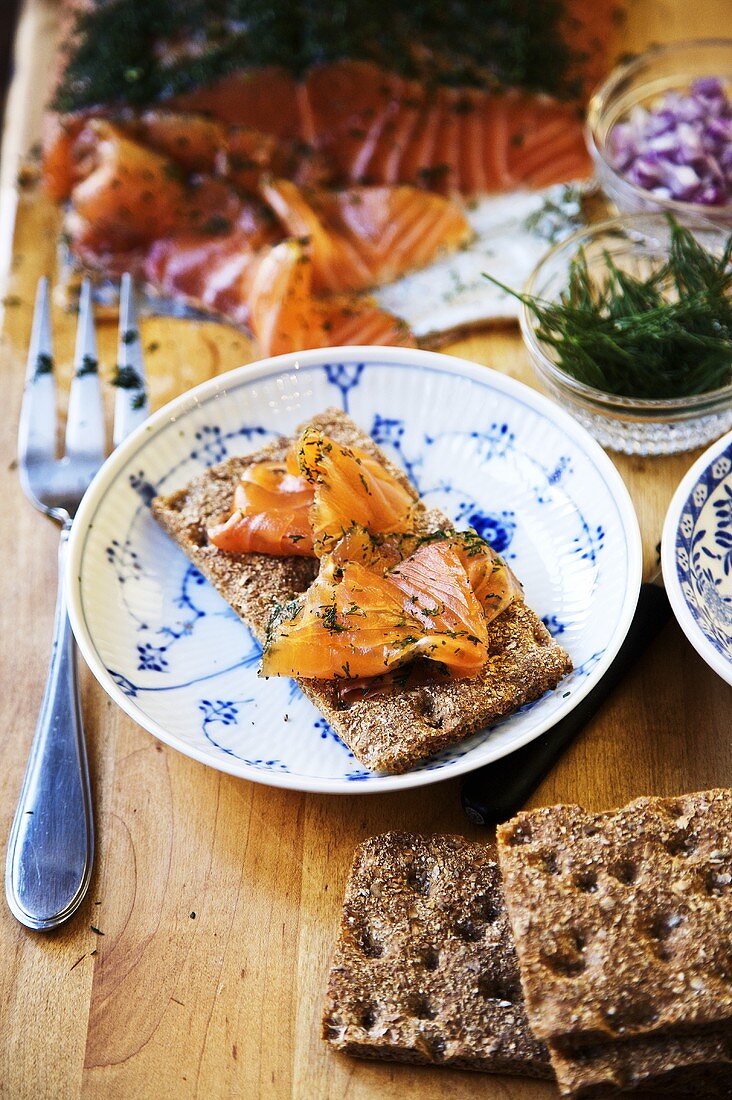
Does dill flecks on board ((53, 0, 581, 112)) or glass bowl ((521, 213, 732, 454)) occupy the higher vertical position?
dill flecks on board ((53, 0, 581, 112))

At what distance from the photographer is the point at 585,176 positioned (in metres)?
3.49

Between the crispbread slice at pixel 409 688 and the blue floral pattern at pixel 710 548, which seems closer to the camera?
the crispbread slice at pixel 409 688

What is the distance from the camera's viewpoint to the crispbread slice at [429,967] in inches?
70.4

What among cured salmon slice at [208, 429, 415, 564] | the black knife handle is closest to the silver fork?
cured salmon slice at [208, 429, 415, 564]

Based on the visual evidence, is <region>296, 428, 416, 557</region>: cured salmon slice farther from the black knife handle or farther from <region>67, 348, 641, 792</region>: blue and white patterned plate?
the black knife handle

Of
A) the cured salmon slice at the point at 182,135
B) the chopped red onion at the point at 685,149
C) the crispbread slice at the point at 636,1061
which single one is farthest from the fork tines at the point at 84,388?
the crispbread slice at the point at 636,1061

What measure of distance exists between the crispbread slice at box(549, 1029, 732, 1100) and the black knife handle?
543 millimetres

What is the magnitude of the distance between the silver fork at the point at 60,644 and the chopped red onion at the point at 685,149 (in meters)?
1.70

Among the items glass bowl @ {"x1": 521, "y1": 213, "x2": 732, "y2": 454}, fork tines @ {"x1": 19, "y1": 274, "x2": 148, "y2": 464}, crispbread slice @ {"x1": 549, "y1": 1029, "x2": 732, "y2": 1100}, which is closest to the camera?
crispbread slice @ {"x1": 549, "y1": 1029, "x2": 732, "y2": 1100}

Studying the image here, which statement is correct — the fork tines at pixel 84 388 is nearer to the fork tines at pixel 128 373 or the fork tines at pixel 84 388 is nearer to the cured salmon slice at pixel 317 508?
the fork tines at pixel 128 373

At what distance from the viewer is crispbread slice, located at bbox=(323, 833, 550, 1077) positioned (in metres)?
1.79

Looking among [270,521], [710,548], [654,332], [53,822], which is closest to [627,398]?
[654,332]

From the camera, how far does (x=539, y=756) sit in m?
2.18

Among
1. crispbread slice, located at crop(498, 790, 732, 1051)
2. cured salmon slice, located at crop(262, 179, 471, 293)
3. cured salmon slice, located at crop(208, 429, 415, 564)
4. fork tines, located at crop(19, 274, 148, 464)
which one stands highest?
cured salmon slice, located at crop(262, 179, 471, 293)
